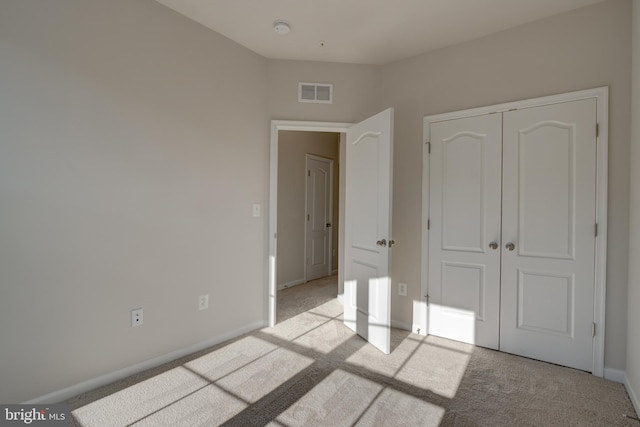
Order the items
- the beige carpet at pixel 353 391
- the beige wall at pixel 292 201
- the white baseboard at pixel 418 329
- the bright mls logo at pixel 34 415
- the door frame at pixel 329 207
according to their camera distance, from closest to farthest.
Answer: the bright mls logo at pixel 34 415
the beige carpet at pixel 353 391
the white baseboard at pixel 418 329
the beige wall at pixel 292 201
the door frame at pixel 329 207

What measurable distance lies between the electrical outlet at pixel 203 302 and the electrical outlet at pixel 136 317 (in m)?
0.49

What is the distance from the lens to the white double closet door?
252 cm

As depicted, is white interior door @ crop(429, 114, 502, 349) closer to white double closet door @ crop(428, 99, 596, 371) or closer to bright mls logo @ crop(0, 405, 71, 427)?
white double closet door @ crop(428, 99, 596, 371)

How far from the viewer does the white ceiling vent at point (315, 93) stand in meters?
3.39

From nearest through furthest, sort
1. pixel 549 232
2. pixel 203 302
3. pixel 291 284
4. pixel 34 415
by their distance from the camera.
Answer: pixel 34 415
pixel 549 232
pixel 203 302
pixel 291 284

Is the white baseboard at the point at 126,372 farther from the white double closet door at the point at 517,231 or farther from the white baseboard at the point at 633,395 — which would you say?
the white baseboard at the point at 633,395

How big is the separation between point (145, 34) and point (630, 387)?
3.99 m

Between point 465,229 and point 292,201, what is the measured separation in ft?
9.08

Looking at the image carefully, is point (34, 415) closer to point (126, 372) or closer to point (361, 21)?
point (126, 372)

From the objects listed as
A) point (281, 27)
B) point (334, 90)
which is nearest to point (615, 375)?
point (334, 90)

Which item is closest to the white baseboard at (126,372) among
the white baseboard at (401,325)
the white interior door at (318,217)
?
the white baseboard at (401,325)

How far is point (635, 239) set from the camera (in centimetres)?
216

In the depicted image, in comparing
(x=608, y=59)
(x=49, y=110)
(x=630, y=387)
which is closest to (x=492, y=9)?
(x=608, y=59)

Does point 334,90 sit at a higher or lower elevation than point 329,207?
higher
